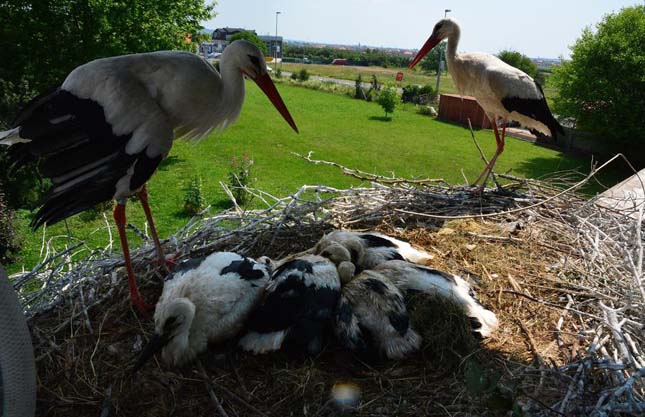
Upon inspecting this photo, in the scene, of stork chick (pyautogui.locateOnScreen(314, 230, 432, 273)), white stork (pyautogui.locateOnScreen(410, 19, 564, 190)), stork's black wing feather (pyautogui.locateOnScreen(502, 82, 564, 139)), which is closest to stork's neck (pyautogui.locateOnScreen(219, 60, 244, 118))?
stork chick (pyautogui.locateOnScreen(314, 230, 432, 273))

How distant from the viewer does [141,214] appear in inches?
396

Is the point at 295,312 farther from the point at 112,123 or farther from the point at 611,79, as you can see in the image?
the point at 611,79

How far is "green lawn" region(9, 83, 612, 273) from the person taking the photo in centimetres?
994

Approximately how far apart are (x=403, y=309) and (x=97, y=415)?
4.66 feet

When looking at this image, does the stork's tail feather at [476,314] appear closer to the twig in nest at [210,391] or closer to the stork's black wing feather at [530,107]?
the twig in nest at [210,391]

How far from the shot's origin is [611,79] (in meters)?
12.6

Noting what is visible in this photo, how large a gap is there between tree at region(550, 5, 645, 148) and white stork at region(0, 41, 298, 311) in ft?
42.7

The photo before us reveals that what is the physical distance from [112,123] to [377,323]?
1.61 meters

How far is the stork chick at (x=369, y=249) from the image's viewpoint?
2773mm

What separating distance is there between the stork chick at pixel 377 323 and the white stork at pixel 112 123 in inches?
45.2

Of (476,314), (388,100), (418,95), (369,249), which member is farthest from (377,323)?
(418,95)

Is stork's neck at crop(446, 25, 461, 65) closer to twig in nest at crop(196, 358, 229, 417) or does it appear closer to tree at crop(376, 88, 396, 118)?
twig in nest at crop(196, 358, 229, 417)

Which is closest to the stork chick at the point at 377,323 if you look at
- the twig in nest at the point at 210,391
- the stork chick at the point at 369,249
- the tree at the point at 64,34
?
the stork chick at the point at 369,249

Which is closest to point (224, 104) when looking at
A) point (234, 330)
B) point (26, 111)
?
point (26, 111)
